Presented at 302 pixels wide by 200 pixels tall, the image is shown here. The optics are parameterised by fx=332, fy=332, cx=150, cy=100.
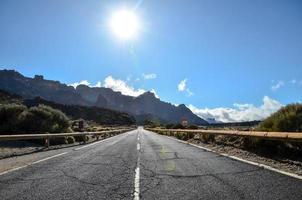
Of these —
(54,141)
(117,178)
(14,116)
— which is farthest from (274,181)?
(14,116)

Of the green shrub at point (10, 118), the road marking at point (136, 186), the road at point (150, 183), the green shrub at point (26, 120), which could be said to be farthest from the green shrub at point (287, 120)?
the green shrub at point (10, 118)

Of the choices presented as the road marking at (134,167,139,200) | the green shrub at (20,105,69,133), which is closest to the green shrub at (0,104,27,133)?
the green shrub at (20,105,69,133)

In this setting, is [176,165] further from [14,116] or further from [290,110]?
[14,116]

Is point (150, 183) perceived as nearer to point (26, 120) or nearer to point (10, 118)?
point (26, 120)

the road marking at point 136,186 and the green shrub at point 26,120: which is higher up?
the green shrub at point 26,120

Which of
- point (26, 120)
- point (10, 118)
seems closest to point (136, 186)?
point (26, 120)

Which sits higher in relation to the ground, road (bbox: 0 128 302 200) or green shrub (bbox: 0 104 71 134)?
green shrub (bbox: 0 104 71 134)

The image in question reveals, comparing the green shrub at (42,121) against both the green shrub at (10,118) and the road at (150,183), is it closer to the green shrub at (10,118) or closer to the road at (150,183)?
the green shrub at (10,118)

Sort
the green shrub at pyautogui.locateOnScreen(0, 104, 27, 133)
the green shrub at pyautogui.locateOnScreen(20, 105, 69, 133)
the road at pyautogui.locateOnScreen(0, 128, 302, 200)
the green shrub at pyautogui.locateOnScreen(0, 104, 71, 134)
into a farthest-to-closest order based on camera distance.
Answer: the green shrub at pyautogui.locateOnScreen(20, 105, 69, 133) → the green shrub at pyautogui.locateOnScreen(0, 104, 71, 134) → the green shrub at pyautogui.locateOnScreen(0, 104, 27, 133) → the road at pyautogui.locateOnScreen(0, 128, 302, 200)

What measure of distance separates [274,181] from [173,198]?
264 cm

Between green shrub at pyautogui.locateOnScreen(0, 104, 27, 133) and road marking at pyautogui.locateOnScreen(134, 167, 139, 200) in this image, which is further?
green shrub at pyautogui.locateOnScreen(0, 104, 27, 133)

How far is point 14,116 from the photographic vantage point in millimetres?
28625

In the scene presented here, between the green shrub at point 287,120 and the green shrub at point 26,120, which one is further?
the green shrub at point 26,120

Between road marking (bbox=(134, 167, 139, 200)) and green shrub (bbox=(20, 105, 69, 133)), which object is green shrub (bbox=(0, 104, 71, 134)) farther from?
road marking (bbox=(134, 167, 139, 200))
